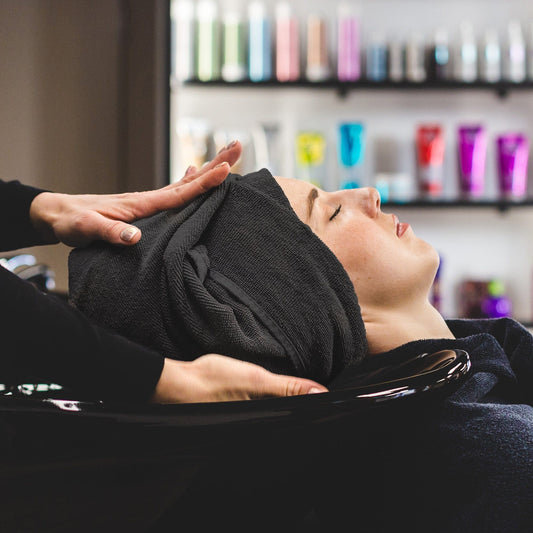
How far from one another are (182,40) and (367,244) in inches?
86.5

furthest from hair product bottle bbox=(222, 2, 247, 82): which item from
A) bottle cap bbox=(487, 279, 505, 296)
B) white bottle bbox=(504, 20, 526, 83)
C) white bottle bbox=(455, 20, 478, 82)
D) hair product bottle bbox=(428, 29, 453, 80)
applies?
bottle cap bbox=(487, 279, 505, 296)

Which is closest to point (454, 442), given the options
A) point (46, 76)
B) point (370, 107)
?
point (46, 76)

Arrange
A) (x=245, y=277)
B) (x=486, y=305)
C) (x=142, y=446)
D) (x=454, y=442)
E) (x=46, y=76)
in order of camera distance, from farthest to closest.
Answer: (x=486, y=305), (x=46, y=76), (x=245, y=277), (x=454, y=442), (x=142, y=446)

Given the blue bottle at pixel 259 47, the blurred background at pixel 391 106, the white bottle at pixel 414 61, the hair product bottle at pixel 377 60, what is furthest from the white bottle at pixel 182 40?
the white bottle at pixel 414 61

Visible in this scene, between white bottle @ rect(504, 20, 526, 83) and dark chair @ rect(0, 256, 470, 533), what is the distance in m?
2.67

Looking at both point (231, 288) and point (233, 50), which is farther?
point (233, 50)

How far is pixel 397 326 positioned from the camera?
802mm

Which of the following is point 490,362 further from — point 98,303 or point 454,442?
point 98,303

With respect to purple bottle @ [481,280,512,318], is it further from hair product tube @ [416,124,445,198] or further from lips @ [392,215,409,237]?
lips @ [392,215,409,237]

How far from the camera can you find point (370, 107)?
292 cm

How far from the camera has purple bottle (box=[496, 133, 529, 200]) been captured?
110 inches

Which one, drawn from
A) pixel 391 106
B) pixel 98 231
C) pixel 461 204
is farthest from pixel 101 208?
pixel 391 106

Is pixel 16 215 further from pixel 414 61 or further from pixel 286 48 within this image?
pixel 414 61

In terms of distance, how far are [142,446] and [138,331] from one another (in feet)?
0.67
